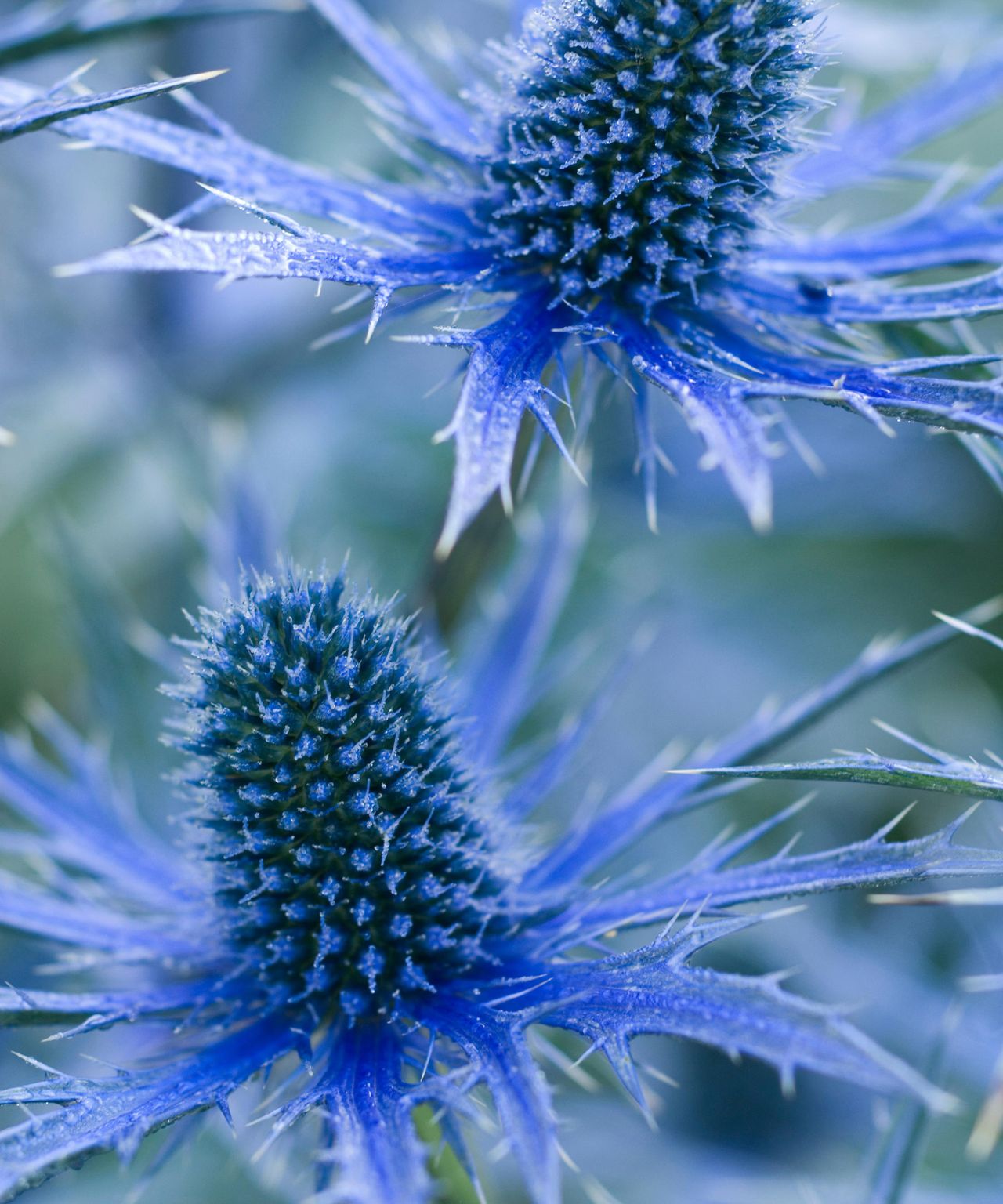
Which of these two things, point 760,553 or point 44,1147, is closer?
point 44,1147

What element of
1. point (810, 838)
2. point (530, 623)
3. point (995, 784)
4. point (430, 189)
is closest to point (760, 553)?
point (810, 838)

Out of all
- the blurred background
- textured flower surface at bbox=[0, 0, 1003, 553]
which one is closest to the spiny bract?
textured flower surface at bbox=[0, 0, 1003, 553]

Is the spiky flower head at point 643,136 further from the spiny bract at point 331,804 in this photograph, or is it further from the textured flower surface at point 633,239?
the spiny bract at point 331,804

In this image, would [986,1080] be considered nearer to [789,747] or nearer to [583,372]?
[789,747]

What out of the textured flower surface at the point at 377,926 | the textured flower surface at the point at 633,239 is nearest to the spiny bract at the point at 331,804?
the textured flower surface at the point at 377,926

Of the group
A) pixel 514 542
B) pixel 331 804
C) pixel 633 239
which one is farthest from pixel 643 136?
pixel 514 542

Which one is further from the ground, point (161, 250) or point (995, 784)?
point (161, 250)

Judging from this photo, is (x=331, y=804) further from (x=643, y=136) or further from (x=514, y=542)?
(x=514, y=542)
